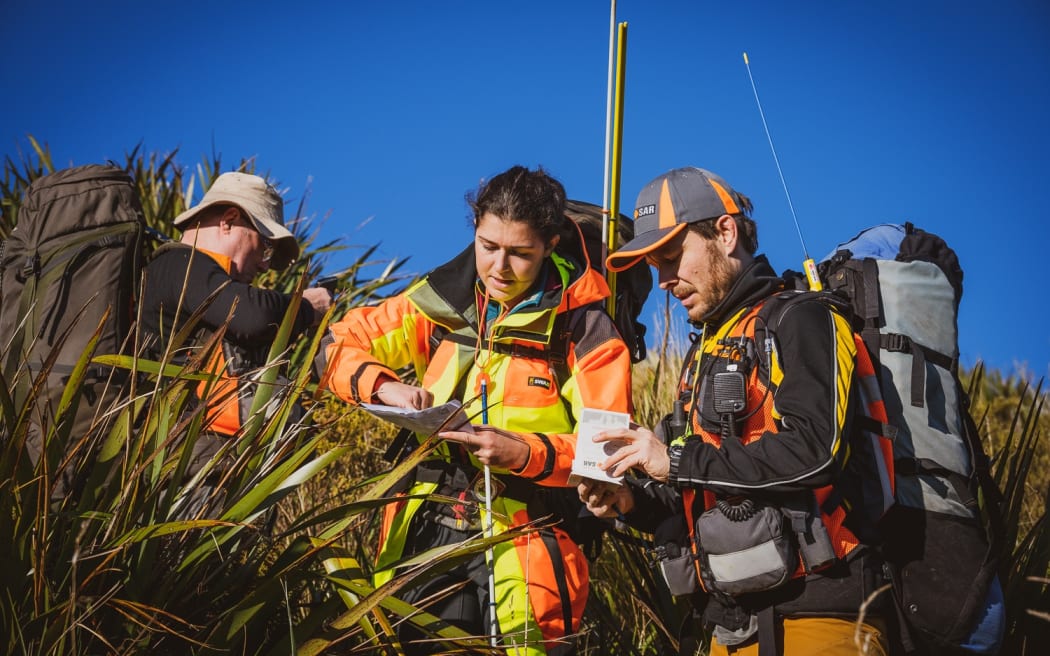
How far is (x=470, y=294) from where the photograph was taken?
11.3 ft

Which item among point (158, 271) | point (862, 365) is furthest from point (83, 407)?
point (862, 365)

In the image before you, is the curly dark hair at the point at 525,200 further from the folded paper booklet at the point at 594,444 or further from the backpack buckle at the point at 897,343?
the backpack buckle at the point at 897,343

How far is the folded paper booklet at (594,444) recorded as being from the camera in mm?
2842

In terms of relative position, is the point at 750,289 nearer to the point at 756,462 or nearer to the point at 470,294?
the point at 756,462

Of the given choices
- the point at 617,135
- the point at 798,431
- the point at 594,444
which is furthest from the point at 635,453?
the point at 617,135

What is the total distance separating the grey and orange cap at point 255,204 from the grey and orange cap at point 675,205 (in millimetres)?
1707

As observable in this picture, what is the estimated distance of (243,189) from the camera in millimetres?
4230

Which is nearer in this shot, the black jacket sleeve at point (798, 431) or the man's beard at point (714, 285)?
the black jacket sleeve at point (798, 431)

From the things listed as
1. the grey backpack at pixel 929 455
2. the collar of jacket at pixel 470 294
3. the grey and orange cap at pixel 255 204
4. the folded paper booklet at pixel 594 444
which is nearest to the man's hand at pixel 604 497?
the folded paper booklet at pixel 594 444

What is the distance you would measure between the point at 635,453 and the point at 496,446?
1.43 feet

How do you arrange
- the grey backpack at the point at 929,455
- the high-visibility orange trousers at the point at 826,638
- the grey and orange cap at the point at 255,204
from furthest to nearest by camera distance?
the grey and orange cap at the point at 255,204 < the grey backpack at the point at 929,455 < the high-visibility orange trousers at the point at 826,638

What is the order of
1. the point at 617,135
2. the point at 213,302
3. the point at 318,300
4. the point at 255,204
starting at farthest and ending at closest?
the point at 255,204
the point at 318,300
the point at 617,135
the point at 213,302

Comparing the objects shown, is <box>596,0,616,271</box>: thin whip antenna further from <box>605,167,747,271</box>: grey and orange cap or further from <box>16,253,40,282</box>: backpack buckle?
<box>16,253,40,282</box>: backpack buckle

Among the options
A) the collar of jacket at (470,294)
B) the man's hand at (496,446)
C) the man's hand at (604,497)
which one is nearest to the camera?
the man's hand at (496,446)
